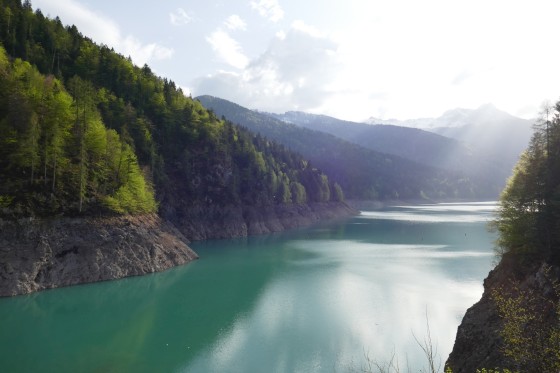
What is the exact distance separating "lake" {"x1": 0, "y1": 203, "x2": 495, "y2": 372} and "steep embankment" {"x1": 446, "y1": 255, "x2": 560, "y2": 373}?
13.1 feet

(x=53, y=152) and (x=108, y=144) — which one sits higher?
(x=108, y=144)

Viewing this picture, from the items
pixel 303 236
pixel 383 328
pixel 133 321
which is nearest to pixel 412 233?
pixel 303 236

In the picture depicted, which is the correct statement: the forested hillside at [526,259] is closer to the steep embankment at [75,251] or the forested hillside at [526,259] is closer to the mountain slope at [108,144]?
the steep embankment at [75,251]

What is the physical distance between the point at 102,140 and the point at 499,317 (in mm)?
59017

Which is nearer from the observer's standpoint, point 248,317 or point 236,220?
point 248,317

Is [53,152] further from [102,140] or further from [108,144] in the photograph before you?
[108,144]

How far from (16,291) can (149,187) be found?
34527mm

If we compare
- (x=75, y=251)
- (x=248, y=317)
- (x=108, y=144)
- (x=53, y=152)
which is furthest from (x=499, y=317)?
(x=108, y=144)

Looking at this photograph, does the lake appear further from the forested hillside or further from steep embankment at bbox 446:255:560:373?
the forested hillside

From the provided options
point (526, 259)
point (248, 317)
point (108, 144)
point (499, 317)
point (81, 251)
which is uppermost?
point (108, 144)

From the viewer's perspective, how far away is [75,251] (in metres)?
50.8

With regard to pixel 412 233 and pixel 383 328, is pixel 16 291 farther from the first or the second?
pixel 412 233

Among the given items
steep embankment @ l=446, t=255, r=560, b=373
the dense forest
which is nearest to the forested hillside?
steep embankment @ l=446, t=255, r=560, b=373

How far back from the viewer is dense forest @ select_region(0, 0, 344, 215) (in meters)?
51.0
